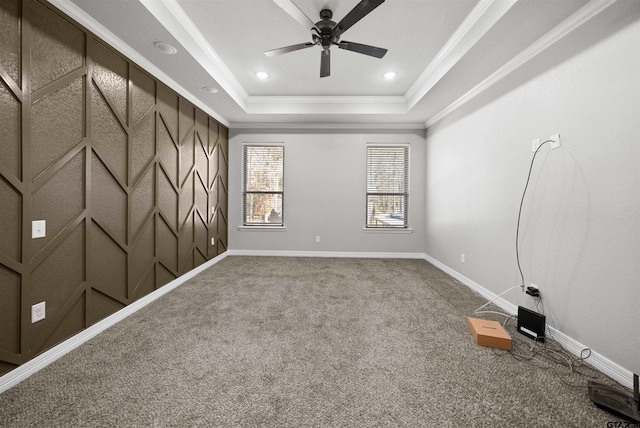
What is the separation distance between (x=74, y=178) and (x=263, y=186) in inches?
126

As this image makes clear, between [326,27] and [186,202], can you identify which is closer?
[326,27]

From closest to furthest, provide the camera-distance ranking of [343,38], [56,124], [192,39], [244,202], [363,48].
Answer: [56,124], [363,48], [192,39], [343,38], [244,202]

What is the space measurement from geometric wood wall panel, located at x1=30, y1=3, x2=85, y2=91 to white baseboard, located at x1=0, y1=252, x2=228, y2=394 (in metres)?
1.78

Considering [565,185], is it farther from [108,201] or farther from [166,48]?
[108,201]

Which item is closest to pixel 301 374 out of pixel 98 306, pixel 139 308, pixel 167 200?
pixel 98 306

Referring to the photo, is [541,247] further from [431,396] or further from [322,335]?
[322,335]

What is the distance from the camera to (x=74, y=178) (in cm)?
189

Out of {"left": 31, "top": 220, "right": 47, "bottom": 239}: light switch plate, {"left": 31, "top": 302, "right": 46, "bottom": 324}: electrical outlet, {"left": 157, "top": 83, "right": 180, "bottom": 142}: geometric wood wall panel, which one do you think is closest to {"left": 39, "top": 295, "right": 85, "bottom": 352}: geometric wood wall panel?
{"left": 31, "top": 302, "right": 46, "bottom": 324}: electrical outlet

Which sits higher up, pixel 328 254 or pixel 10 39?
pixel 10 39

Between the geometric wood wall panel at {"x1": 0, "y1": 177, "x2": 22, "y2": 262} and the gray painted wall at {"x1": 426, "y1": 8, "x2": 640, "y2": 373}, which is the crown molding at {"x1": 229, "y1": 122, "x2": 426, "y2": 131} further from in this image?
the geometric wood wall panel at {"x1": 0, "y1": 177, "x2": 22, "y2": 262}

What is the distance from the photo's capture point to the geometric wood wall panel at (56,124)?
163 cm

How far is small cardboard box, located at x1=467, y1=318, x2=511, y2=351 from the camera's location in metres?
1.85

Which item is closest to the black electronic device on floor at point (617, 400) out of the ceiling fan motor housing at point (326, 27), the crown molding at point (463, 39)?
the crown molding at point (463, 39)

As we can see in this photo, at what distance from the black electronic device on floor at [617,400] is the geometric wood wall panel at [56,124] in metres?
3.65
